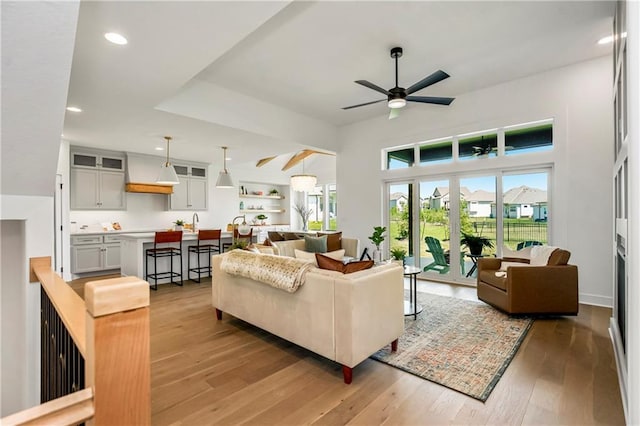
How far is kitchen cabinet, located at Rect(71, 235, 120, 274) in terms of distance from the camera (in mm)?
5882

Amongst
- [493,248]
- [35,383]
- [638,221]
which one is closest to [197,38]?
[35,383]

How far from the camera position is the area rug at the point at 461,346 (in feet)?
7.79

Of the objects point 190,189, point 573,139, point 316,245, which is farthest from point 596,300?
point 190,189

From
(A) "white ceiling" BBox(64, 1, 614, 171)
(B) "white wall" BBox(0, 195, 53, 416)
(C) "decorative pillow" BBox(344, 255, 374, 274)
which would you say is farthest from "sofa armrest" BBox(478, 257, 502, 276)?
(B) "white wall" BBox(0, 195, 53, 416)

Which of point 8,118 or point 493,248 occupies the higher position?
point 8,118

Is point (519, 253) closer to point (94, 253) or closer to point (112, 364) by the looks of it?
point (112, 364)

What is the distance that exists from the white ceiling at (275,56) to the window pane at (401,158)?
0.90 m

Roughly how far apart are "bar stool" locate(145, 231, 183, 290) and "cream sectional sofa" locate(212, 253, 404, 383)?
2952 mm

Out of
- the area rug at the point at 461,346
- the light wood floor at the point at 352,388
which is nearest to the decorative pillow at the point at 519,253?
the area rug at the point at 461,346

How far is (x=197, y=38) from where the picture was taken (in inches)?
101

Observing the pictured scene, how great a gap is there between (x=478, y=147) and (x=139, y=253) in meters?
6.03

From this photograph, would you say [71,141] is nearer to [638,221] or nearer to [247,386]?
[247,386]

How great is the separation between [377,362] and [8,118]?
3.02 metres

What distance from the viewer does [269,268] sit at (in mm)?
2820
